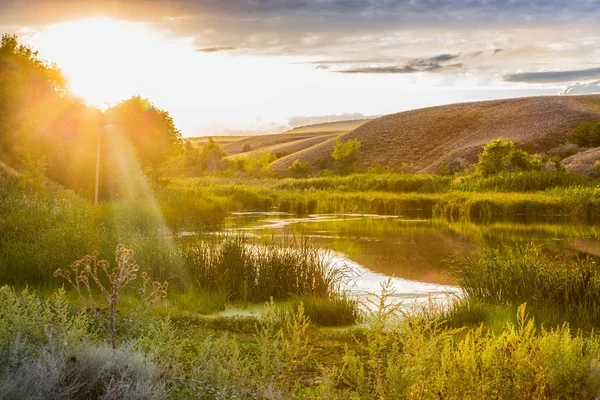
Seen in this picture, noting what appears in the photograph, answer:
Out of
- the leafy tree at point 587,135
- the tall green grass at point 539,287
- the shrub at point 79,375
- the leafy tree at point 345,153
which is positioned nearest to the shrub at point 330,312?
the tall green grass at point 539,287

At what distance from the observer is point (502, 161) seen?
4769 centimetres

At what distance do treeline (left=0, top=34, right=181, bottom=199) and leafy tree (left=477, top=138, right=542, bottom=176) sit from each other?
21177mm

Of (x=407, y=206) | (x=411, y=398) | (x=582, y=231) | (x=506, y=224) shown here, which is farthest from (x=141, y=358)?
(x=407, y=206)

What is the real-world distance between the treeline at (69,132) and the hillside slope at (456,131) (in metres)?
38.1

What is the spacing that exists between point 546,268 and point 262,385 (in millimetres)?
8462

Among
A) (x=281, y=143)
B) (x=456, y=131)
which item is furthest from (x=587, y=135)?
(x=281, y=143)

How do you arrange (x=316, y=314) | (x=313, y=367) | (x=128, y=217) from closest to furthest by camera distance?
(x=313, y=367) < (x=316, y=314) < (x=128, y=217)

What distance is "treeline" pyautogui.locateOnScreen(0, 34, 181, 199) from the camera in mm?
34156

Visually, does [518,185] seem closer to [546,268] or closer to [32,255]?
[546,268]

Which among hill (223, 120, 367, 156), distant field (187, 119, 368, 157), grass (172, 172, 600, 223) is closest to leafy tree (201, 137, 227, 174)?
distant field (187, 119, 368, 157)

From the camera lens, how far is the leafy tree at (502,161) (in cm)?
4725

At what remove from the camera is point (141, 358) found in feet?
18.3

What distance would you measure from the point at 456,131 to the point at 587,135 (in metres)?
33.2

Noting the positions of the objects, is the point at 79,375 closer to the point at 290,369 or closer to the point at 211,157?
the point at 290,369
